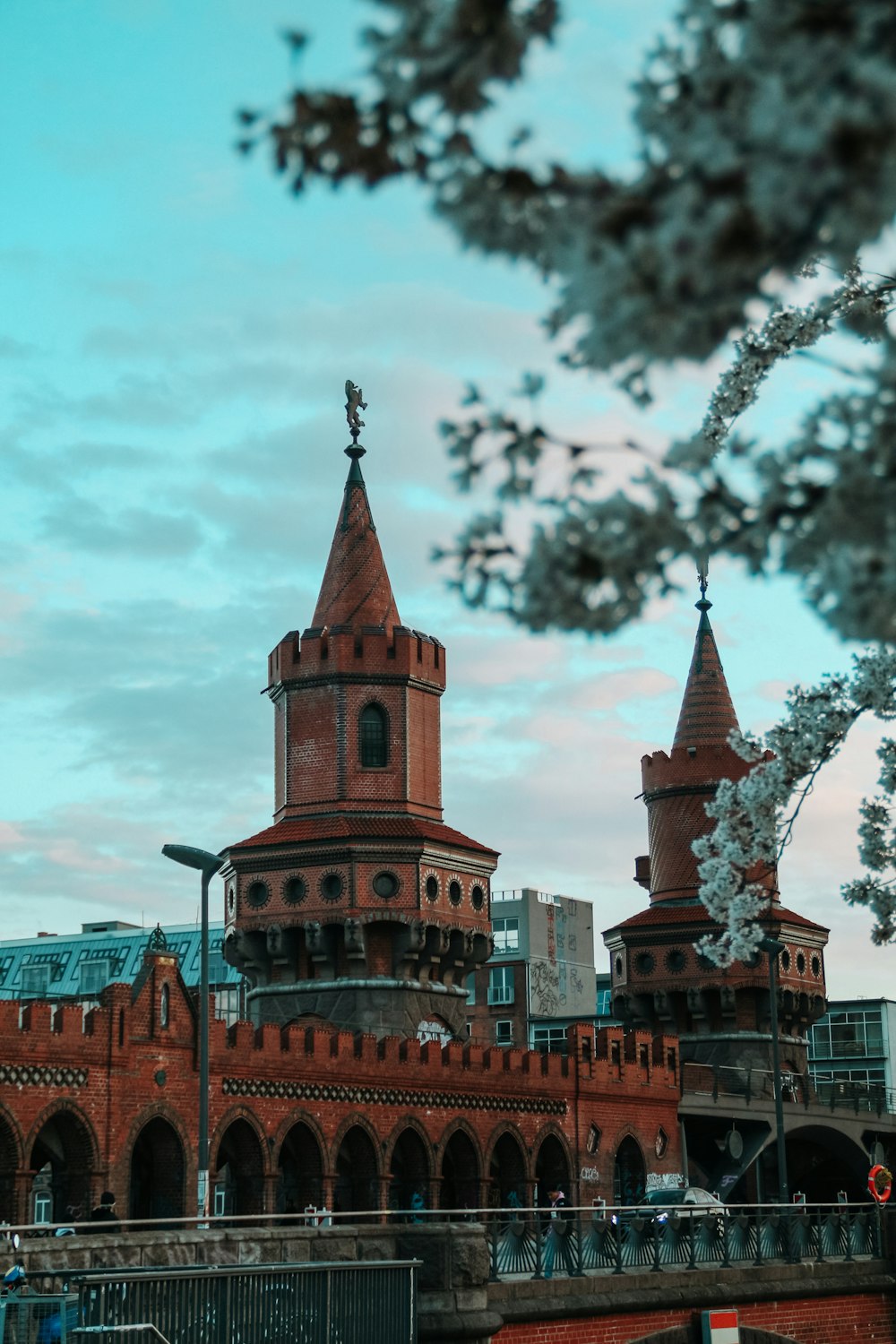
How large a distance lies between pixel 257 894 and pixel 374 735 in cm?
511

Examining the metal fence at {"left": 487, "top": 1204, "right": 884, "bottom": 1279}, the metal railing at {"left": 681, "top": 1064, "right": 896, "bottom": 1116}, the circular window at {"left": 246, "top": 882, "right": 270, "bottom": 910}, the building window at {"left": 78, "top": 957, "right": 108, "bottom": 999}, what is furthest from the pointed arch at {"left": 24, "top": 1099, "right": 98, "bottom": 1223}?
the building window at {"left": 78, "top": 957, "right": 108, "bottom": 999}

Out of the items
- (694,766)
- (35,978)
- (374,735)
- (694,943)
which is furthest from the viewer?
(35,978)

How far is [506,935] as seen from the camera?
10112cm

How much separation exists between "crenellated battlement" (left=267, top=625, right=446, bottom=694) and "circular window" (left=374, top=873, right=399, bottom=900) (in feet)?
17.7

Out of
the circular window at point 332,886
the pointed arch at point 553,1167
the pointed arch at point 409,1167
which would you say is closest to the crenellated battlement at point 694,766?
the pointed arch at point 553,1167

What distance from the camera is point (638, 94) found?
5062mm

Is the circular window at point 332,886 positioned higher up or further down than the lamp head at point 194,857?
higher up

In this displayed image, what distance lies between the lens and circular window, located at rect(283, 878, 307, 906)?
48438mm

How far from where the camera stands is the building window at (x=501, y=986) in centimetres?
9544

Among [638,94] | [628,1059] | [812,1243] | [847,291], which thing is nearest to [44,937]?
[628,1059]

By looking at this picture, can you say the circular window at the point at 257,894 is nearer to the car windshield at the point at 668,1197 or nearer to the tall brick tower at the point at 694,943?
the car windshield at the point at 668,1197

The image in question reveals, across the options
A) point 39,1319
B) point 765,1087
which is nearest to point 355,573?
point 765,1087

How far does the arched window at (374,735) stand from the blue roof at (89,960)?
2240 inches

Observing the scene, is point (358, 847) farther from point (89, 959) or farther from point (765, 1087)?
point (89, 959)
